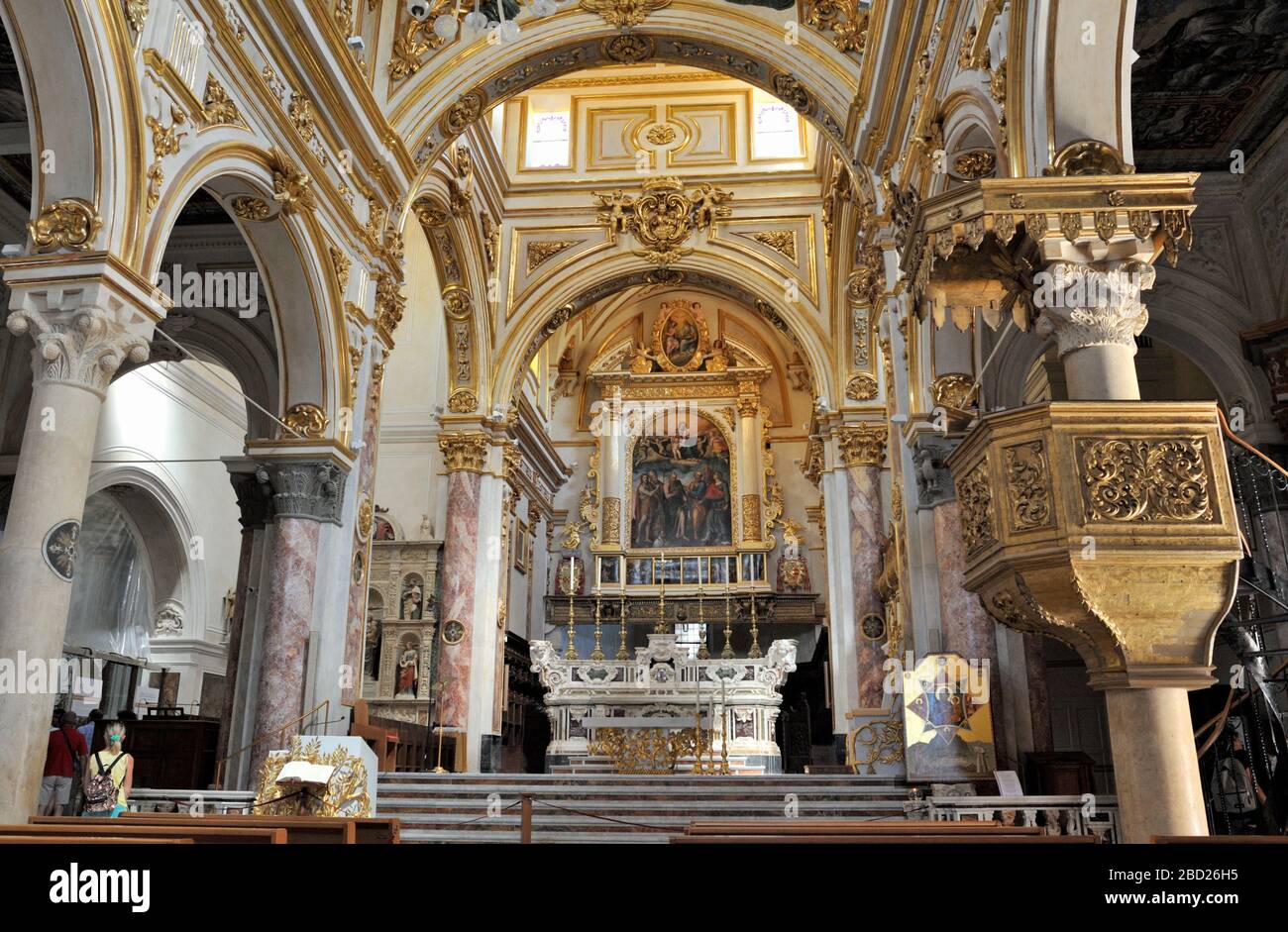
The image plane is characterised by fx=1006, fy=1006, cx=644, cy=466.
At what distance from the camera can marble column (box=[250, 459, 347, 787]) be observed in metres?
9.61

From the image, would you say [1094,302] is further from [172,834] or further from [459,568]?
[459,568]

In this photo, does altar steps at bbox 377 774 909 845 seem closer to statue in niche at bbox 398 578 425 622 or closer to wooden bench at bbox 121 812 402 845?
wooden bench at bbox 121 812 402 845

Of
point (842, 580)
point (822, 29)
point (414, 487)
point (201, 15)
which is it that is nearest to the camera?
point (201, 15)

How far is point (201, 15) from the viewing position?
8016mm

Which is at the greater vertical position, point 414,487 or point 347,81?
point 347,81

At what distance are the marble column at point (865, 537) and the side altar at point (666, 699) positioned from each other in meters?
1.34

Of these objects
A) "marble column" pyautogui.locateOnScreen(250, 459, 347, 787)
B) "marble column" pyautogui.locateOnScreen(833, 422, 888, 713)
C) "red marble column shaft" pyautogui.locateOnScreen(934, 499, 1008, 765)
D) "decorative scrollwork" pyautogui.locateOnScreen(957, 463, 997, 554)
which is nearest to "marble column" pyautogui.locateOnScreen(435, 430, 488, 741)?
"marble column" pyautogui.locateOnScreen(250, 459, 347, 787)

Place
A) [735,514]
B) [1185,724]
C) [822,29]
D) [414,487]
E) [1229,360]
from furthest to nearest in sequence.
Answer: [735,514] < [414,487] < [822,29] < [1229,360] < [1185,724]

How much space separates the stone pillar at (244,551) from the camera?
10.9 m

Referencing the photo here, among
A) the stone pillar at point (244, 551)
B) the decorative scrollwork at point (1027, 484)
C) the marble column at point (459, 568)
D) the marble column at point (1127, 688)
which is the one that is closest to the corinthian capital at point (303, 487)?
the stone pillar at point (244, 551)

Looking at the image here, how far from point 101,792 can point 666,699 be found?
30.0 ft
